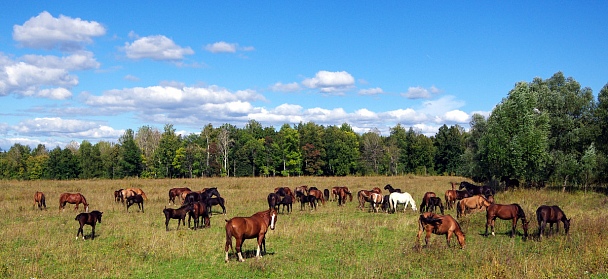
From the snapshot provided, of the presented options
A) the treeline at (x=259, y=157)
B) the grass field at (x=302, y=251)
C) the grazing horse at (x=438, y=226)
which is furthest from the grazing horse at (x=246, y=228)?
the treeline at (x=259, y=157)

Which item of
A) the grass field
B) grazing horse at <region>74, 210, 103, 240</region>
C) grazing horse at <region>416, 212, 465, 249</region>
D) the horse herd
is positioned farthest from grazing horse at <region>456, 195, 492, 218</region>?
grazing horse at <region>74, 210, 103, 240</region>

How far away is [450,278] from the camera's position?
1092 centimetres

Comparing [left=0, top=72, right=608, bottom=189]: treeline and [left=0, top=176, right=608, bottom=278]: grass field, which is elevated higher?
[left=0, top=72, right=608, bottom=189]: treeline

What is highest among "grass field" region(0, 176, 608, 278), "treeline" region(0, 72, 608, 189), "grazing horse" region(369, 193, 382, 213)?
"treeline" region(0, 72, 608, 189)

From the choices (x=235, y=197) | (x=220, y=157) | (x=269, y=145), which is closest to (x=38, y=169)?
(x=220, y=157)

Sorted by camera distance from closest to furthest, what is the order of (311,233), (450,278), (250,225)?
(450,278), (250,225), (311,233)

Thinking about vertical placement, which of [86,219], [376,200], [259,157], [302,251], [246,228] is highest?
[259,157]

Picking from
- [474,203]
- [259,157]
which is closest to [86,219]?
[474,203]

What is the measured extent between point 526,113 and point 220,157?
62769 millimetres

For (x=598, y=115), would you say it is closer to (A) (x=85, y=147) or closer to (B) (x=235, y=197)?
(B) (x=235, y=197)

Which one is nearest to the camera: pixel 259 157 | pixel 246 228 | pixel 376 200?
pixel 246 228

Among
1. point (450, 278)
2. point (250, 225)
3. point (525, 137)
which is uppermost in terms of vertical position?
point (525, 137)

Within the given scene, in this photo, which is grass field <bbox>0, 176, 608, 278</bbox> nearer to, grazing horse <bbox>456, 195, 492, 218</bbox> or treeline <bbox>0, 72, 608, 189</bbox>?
grazing horse <bbox>456, 195, 492, 218</bbox>

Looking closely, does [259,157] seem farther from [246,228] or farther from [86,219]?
[246,228]
